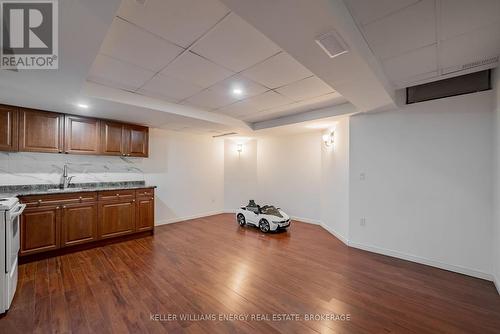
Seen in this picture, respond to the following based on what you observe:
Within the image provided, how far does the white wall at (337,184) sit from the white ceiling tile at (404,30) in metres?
1.83

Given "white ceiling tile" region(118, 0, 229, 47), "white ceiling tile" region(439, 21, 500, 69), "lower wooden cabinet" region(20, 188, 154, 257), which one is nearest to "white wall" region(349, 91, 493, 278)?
"white ceiling tile" region(439, 21, 500, 69)

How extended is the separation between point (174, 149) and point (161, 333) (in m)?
4.21

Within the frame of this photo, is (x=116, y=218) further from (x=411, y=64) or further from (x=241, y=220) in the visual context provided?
(x=411, y=64)

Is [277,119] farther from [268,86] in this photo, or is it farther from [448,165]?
[448,165]

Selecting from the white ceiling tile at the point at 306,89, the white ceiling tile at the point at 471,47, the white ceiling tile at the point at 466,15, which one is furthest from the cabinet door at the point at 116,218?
the white ceiling tile at the point at 471,47

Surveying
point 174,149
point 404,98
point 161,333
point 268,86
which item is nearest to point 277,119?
point 268,86

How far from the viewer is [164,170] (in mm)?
5086

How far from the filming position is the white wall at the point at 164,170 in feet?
11.2

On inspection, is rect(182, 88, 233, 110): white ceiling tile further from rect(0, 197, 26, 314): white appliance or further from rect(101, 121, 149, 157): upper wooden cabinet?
rect(0, 197, 26, 314): white appliance

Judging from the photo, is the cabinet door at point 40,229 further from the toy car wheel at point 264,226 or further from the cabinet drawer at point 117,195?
the toy car wheel at point 264,226

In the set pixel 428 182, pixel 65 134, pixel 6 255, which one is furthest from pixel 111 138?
pixel 428 182

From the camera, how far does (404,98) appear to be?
123 inches

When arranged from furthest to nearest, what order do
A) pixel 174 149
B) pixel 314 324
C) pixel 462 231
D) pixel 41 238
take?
pixel 174 149 < pixel 41 238 < pixel 462 231 < pixel 314 324

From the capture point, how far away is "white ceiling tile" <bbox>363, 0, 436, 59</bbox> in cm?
155
